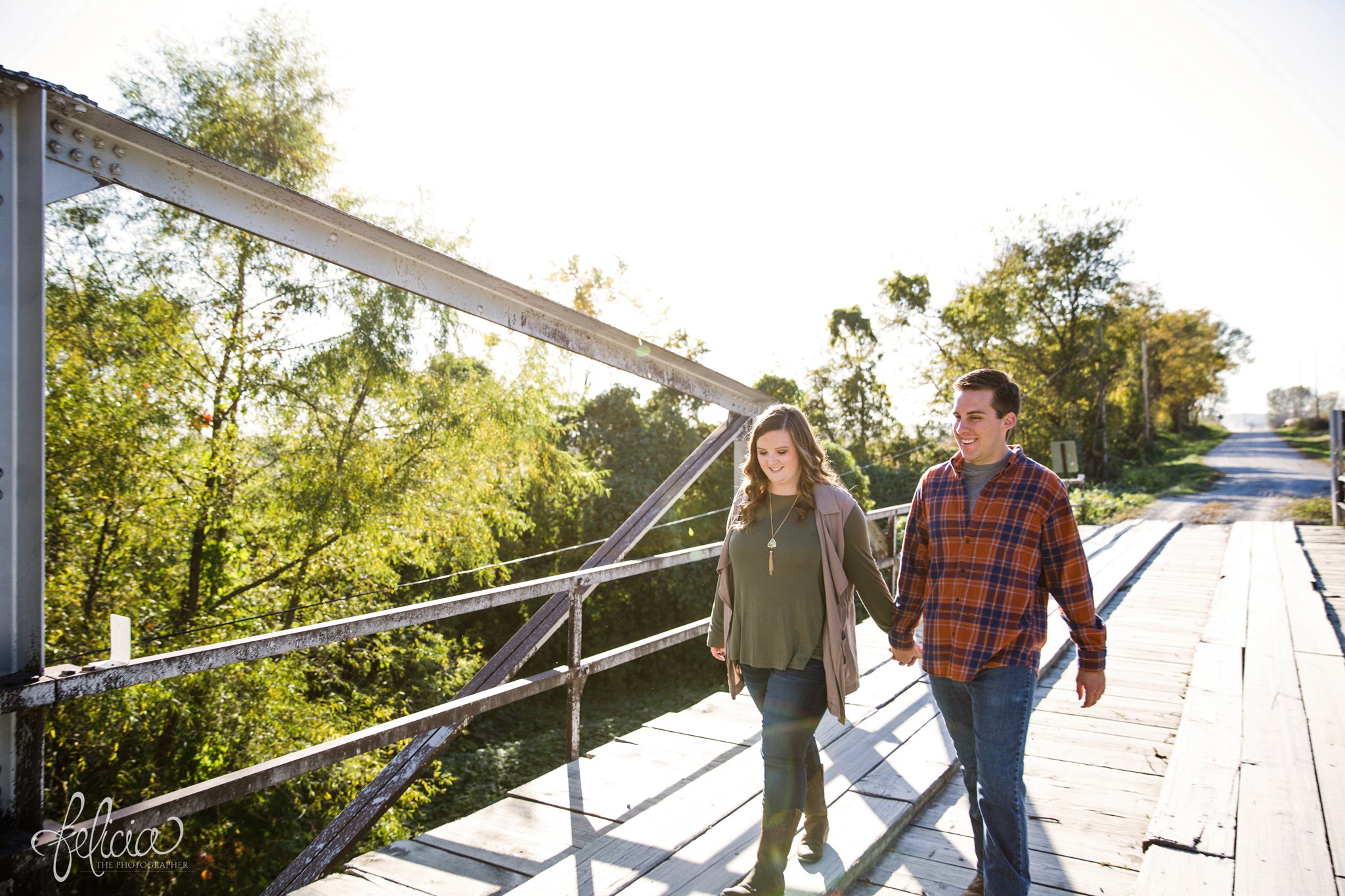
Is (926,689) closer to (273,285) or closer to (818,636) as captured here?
(818,636)

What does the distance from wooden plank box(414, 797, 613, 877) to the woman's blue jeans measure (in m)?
0.87

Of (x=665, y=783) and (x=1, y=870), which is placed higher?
(x=1, y=870)

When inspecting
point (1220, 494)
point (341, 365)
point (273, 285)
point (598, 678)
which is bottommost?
point (598, 678)

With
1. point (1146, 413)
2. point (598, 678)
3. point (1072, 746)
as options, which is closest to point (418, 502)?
point (598, 678)

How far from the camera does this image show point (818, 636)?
2.34m

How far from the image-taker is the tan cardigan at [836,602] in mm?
2316

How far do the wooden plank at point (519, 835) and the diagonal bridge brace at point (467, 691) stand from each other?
1.27 ft

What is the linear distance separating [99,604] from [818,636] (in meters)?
7.44

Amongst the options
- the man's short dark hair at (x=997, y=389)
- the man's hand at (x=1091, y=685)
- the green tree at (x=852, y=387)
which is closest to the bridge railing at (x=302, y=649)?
the man's short dark hair at (x=997, y=389)

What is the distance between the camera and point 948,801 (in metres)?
3.12

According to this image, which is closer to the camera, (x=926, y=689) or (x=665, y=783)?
(x=665, y=783)

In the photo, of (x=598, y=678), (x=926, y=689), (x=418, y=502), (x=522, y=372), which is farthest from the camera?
(x=598, y=678)

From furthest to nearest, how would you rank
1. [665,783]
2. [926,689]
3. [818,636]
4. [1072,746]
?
[926,689]
[1072,746]
[665,783]
[818,636]

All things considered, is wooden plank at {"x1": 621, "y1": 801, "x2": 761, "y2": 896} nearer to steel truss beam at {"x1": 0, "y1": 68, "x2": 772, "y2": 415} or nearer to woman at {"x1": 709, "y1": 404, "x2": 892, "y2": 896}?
woman at {"x1": 709, "y1": 404, "x2": 892, "y2": 896}
